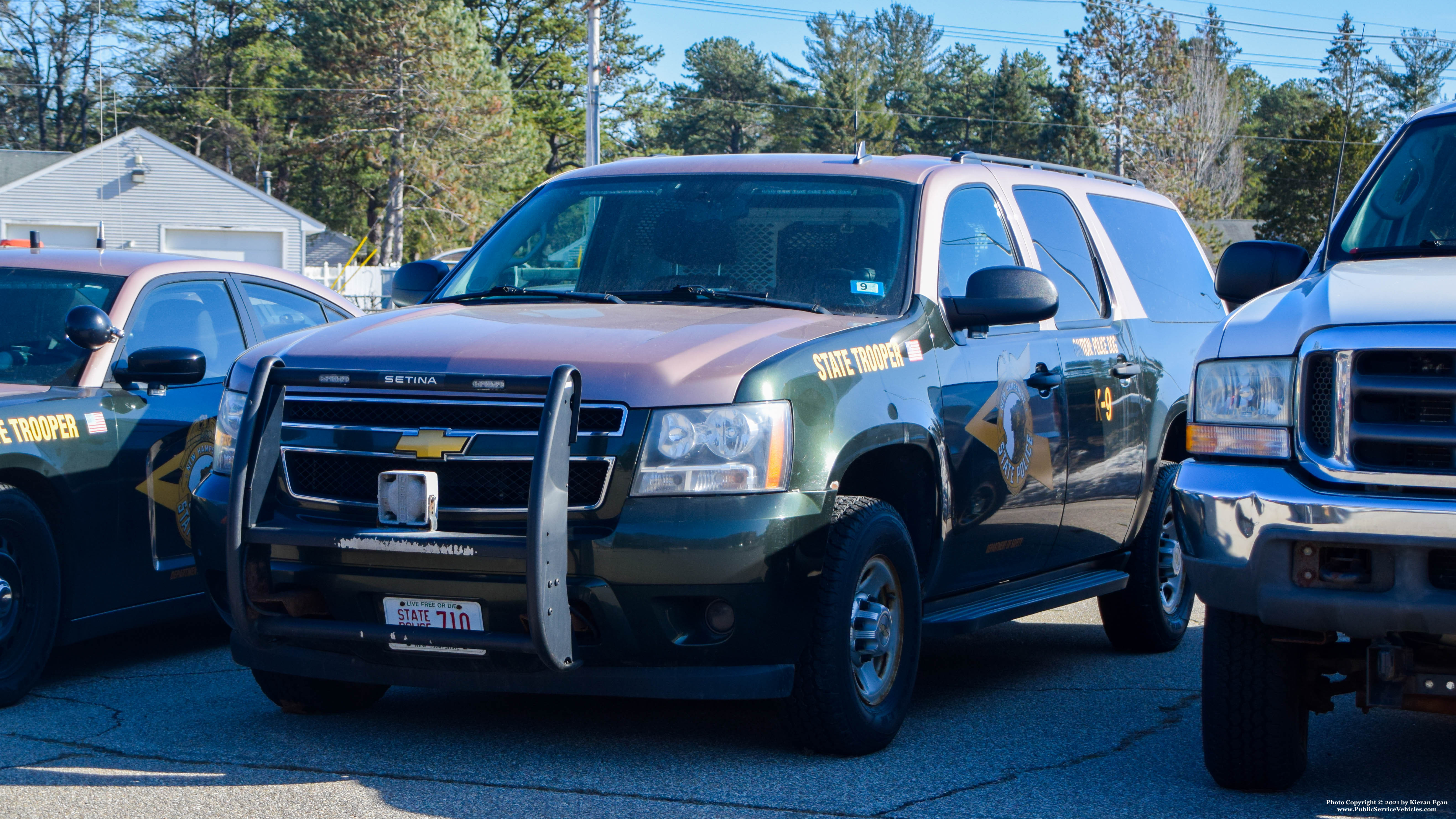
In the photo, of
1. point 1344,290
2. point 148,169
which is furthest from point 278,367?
point 148,169

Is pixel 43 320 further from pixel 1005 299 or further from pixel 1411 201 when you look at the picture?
pixel 1411 201

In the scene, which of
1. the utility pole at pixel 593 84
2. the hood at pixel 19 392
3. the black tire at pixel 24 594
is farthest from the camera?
the utility pole at pixel 593 84

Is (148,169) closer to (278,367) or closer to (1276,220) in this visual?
(1276,220)

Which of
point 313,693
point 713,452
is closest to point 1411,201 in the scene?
point 713,452

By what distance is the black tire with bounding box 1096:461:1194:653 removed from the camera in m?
6.84

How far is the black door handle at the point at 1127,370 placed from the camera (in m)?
6.50

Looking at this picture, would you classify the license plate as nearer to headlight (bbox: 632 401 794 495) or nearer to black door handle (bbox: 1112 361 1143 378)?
headlight (bbox: 632 401 794 495)

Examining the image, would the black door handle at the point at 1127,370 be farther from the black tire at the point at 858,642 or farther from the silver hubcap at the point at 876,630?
the silver hubcap at the point at 876,630

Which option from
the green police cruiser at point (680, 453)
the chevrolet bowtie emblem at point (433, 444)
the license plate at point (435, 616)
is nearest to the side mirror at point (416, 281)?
the green police cruiser at point (680, 453)

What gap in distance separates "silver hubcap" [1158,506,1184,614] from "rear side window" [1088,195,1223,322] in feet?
3.16

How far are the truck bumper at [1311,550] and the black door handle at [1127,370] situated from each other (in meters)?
2.44

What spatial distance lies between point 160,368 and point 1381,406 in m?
4.64

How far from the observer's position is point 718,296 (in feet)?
17.3

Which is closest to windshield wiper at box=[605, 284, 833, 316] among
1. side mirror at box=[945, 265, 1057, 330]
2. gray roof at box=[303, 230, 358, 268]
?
side mirror at box=[945, 265, 1057, 330]
